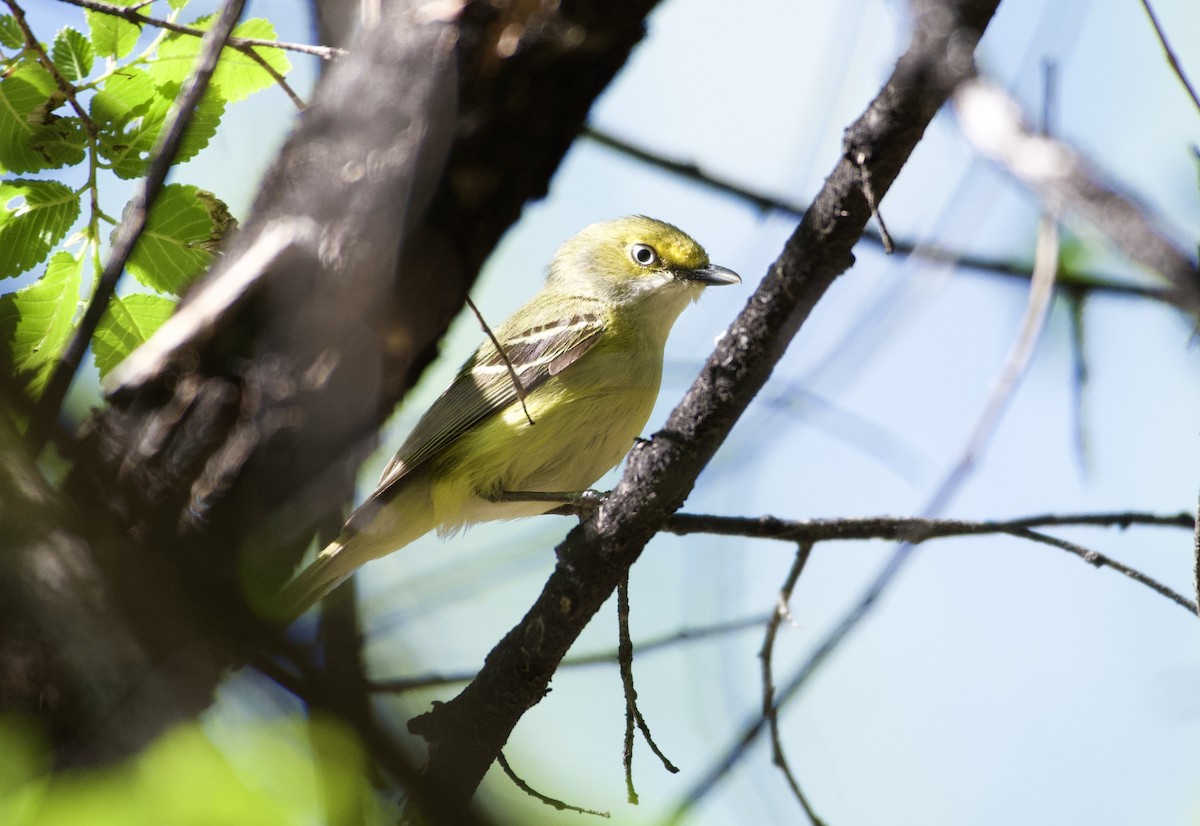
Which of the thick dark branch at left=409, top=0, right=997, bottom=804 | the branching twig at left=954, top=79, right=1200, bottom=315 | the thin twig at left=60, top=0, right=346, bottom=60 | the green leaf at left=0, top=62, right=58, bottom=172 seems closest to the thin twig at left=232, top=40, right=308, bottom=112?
the thin twig at left=60, top=0, right=346, bottom=60

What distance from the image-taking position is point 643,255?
223 inches

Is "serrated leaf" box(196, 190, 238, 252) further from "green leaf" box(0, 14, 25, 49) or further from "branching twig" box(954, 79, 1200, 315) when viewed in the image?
"branching twig" box(954, 79, 1200, 315)

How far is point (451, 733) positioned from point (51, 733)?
1535 mm

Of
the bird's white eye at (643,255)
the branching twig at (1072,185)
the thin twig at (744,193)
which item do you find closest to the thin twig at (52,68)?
the thin twig at (744,193)

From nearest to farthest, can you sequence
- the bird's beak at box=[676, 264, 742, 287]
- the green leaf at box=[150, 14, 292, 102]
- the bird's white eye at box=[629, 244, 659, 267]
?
the green leaf at box=[150, 14, 292, 102]
the bird's beak at box=[676, 264, 742, 287]
the bird's white eye at box=[629, 244, 659, 267]

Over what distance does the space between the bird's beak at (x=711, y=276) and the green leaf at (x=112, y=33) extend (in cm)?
307

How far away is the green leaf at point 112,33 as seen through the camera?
2996 mm

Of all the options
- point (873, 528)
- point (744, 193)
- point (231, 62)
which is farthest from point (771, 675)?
point (231, 62)

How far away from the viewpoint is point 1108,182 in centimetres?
109

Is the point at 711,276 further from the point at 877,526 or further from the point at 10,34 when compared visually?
the point at 10,34

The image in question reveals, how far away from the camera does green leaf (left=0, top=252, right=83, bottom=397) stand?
2830 millimetres

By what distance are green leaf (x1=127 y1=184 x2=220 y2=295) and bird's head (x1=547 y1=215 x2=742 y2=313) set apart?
256 centimetres

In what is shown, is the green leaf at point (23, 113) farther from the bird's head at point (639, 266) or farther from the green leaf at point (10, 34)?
the bird's head at point (639, 266)

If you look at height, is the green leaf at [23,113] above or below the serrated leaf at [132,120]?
below
